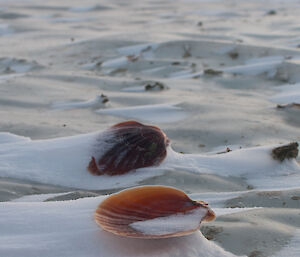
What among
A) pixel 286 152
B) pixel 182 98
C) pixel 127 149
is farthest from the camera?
pixel 182 98

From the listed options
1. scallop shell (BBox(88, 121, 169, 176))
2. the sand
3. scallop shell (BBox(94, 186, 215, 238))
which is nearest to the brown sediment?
the sand

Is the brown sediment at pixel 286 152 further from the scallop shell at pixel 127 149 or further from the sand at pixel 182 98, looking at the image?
the scallop shell at pixel 127 149

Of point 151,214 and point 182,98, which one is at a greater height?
point 151,214

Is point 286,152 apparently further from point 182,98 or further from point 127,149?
point 182,98

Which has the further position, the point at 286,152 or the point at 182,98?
the point at 182,98

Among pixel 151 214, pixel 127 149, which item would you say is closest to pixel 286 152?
pixel 127 149

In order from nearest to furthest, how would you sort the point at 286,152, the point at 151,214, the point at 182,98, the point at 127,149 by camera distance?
the point at 151,214 < the point at 127,149 < the point at 286,152 < the point at 182,98
